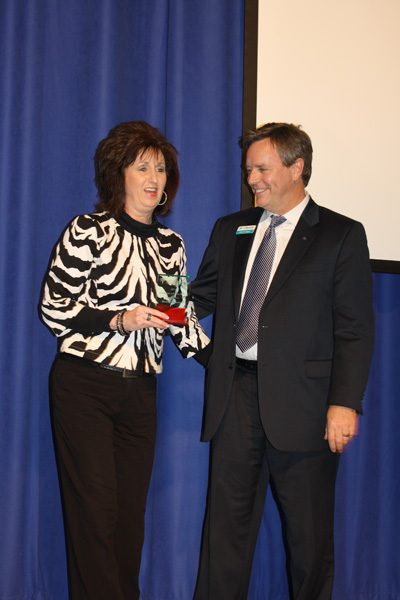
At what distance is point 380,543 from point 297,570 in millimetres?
1038

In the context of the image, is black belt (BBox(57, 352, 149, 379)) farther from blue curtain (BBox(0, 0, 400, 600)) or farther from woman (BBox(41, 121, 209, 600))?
blue curtain (BBox(0, 0, 400, 600))

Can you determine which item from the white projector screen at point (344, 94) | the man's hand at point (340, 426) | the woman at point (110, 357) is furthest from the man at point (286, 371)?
the white projector screen at point (344, 94)

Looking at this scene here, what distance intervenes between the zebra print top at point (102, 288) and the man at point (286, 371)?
0.98 ft

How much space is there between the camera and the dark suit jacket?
2.12 metres

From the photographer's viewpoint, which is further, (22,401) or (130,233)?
(22,401)

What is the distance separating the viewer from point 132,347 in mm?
2217

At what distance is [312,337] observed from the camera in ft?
7.09

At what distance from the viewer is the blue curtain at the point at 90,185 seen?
2.69 metres

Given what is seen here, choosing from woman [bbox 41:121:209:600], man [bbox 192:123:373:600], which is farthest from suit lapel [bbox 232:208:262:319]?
woman [bbox 41:121:209:600]

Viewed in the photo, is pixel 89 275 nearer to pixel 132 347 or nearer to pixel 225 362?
pixel 132 347

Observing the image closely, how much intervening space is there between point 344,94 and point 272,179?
0.82 metres

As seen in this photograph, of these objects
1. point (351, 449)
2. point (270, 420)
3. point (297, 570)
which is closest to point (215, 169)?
point (270, 420)

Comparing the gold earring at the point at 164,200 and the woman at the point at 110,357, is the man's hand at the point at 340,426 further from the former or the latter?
the gold earring at the point at 164,200

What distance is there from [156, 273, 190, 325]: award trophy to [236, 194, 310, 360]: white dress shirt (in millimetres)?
303
